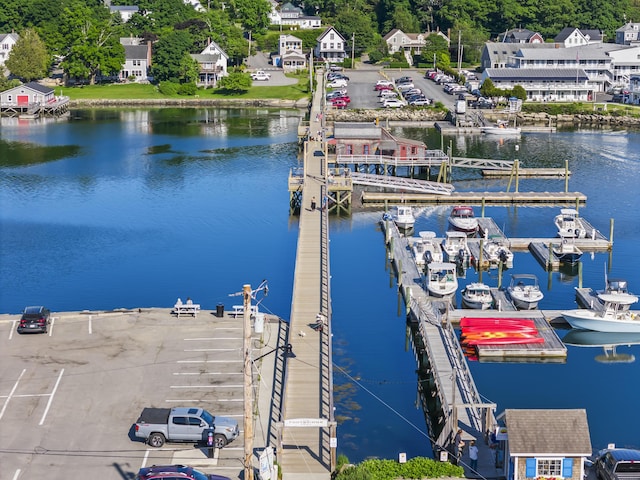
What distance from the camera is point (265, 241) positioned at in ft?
231

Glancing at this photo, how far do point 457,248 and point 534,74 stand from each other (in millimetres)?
78050

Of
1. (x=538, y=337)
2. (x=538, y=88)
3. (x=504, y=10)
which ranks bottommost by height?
(x=538, y=337)

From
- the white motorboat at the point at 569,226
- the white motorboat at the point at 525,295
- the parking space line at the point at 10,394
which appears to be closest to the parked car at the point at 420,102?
the white motorboat at the point at 569,226

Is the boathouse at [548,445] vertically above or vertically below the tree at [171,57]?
below

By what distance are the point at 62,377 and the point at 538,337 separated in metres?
22.7

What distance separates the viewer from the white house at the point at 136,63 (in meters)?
155

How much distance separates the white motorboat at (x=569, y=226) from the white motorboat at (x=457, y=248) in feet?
24.2

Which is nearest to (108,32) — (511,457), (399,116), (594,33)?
(399,116)

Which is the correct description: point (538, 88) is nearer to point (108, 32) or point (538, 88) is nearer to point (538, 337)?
point (108, 32)

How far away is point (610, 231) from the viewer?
222 feet

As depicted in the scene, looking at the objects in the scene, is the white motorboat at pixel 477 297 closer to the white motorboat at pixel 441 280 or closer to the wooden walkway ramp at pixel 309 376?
the white motorboat at pixel 441 280

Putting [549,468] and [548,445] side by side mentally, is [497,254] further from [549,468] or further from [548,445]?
[549,468]

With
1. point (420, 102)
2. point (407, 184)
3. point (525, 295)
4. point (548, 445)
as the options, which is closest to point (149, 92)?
point (420, 102)

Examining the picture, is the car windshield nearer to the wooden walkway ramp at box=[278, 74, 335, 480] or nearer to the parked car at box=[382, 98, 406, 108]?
the wooden walkway ramp at box=[278, 74, 335, 480]
